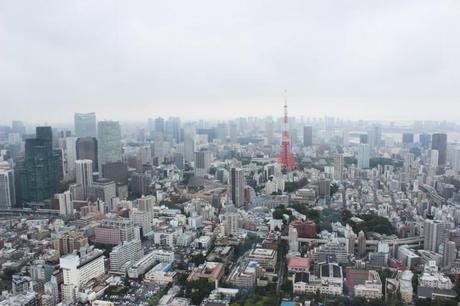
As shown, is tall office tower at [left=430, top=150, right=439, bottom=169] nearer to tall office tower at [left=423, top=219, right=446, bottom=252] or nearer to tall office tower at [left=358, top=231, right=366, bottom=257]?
tall office tower at [left=423, top=219, right=446, bottom=252]

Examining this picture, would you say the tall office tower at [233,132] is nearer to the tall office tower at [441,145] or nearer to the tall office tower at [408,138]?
the tall office tower at [408,138]

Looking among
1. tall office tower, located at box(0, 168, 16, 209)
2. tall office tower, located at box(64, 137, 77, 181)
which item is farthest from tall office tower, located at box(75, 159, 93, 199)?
tall office tower, located at box(64, 137, 77, 181)

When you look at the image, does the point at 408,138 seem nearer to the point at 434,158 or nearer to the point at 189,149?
the point at 434,158

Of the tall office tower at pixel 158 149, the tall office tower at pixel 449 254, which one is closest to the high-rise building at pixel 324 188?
the tall office tower at pixel 449 254

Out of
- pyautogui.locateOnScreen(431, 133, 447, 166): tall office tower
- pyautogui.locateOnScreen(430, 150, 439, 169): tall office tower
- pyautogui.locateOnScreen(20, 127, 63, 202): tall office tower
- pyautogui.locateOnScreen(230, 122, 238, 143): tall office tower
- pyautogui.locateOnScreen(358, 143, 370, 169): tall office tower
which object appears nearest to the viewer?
pyautogui.locateOnScreen(20, 127, 63, 202): tall office tower

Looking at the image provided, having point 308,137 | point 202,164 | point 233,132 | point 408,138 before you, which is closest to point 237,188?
point 202,164

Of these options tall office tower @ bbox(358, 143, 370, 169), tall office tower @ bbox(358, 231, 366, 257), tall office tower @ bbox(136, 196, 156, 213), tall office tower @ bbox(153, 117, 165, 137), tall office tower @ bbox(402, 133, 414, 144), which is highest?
tall office tower @ bbox(153, 117, 165, 137)

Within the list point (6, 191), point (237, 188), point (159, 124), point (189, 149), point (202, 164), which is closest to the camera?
point (237, 188)
